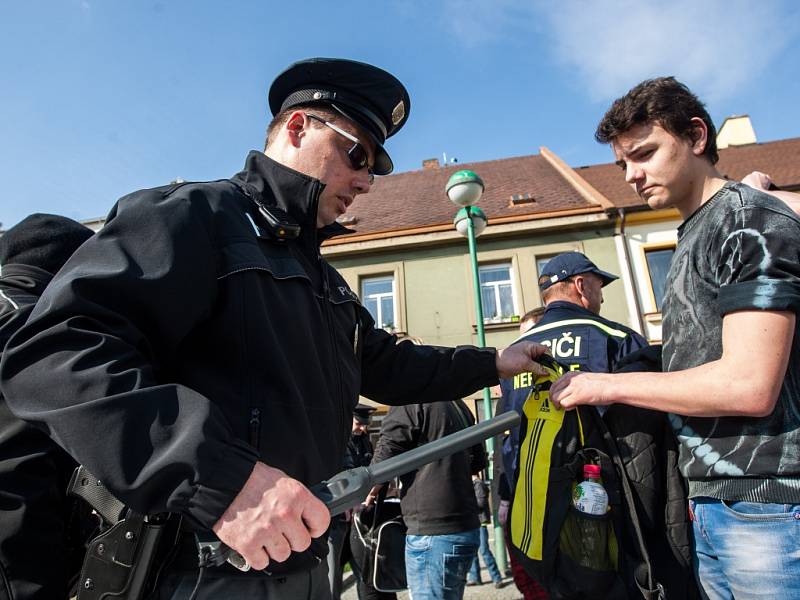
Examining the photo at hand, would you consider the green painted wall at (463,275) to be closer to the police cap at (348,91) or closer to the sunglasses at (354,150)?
the police cap at (348,91)

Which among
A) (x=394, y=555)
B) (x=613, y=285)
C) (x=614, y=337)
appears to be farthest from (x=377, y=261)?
(x=614, y=337)

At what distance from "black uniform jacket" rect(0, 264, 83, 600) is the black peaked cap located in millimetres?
416

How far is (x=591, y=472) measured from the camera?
6.51 ft

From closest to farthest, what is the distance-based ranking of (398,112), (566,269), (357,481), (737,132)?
(357,481), (398,112), (566,269), (737,132)

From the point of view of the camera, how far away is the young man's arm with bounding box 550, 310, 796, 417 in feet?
4.92

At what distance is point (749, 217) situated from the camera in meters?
1.63

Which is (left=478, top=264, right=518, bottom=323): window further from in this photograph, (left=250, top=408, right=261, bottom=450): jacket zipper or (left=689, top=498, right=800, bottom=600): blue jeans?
(left=250, top=408, right=261, bottom=450): jacket zipper

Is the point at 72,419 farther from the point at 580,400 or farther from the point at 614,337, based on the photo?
the point at 614,337

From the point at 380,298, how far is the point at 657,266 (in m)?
7.12

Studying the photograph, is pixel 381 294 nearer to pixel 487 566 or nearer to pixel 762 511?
pixel 487 566

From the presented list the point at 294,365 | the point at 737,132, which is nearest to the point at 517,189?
the point at 737,132

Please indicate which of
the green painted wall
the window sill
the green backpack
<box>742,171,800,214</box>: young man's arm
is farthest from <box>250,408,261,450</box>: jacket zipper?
the window sill

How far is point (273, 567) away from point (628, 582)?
4.20 feet

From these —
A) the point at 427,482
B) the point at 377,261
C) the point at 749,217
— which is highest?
the point at 377,261
